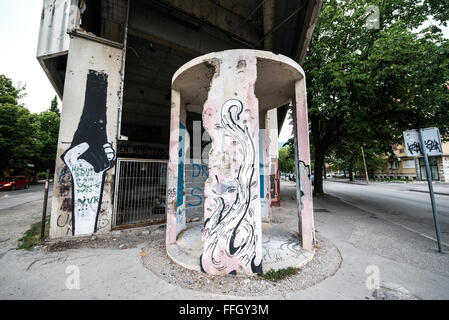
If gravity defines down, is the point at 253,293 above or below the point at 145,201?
below

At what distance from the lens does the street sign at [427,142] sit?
419 centimetres

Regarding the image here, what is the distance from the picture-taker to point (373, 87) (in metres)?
8.11

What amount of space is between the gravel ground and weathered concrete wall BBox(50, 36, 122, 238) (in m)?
2.77

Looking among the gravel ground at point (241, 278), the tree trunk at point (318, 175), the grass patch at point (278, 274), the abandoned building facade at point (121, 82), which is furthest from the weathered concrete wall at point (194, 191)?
the tree trunk at point (318, 175)

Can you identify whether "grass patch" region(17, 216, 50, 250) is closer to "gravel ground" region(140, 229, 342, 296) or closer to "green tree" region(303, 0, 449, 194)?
"gravel ground" region(140, 229, 342, 296)

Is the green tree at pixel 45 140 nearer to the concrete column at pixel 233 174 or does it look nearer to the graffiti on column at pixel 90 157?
the graffiti on column at pixel 90 157

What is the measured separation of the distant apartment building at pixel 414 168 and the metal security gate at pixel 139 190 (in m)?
25.6

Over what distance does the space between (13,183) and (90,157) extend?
19.8 meters

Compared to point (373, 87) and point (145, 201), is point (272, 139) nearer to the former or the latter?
point (373, 87)

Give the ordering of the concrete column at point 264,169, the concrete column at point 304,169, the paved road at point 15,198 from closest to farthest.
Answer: the concrete column at point 304,169, the concrete column at point 264,169, the paved road at point 15,198

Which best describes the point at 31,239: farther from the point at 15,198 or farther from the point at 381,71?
the point at 381,71

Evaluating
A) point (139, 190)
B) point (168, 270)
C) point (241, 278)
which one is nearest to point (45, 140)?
point (139, 190)
